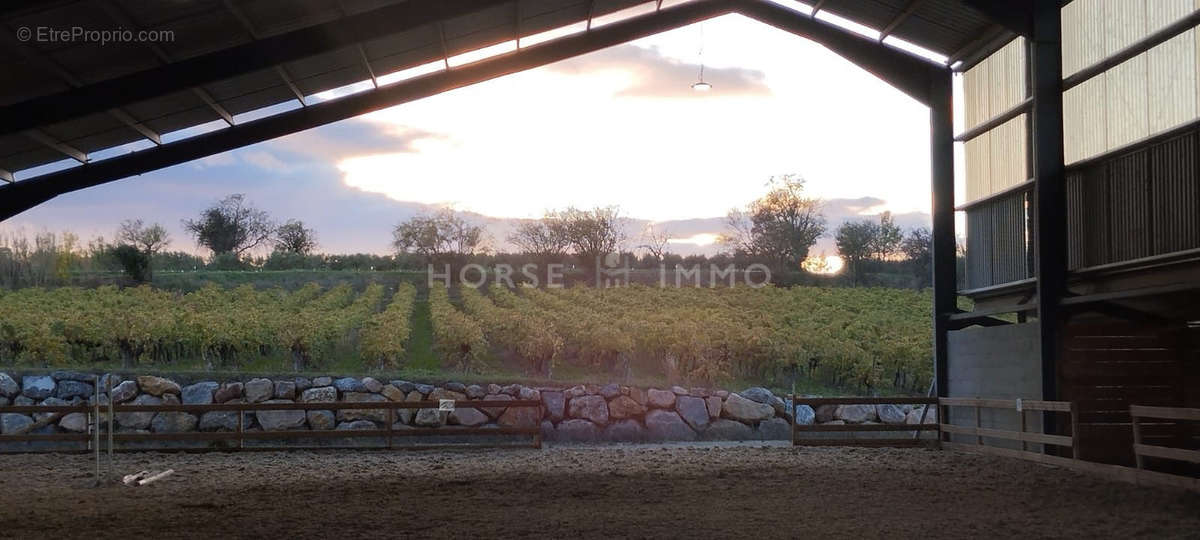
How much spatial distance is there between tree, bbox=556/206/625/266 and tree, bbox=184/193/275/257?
674 inches

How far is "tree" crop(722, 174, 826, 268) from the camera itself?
40469 mm

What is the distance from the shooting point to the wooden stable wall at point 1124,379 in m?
12.8

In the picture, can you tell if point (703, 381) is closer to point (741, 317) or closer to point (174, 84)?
point (741, 317)

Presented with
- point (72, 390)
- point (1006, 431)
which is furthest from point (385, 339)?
point (1006, 431)

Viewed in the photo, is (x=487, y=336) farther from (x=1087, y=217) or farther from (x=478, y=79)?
(x=1087, y=217)

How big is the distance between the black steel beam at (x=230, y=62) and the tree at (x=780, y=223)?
29.6m

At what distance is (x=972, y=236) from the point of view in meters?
15.8

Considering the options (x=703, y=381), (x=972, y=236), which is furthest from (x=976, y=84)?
(x=703, y=381)

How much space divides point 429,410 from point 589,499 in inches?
308

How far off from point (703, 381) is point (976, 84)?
27.9ft

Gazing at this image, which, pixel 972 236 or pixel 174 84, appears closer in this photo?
pixel 174 84

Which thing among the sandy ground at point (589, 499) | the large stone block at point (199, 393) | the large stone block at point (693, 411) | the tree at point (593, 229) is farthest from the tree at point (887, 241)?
the large stone block at point (199, 393)

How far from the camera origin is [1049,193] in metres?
12.8
